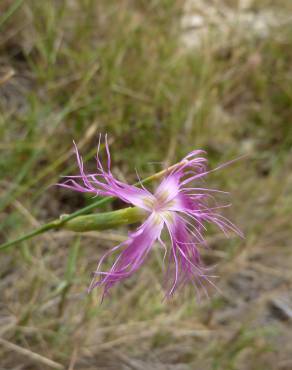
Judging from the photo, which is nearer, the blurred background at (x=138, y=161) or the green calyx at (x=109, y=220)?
the green calyx at (x=109, y=220)

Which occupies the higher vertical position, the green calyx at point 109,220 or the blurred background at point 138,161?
the blurred background at point 138,161

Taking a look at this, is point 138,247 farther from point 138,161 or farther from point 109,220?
point 138,161

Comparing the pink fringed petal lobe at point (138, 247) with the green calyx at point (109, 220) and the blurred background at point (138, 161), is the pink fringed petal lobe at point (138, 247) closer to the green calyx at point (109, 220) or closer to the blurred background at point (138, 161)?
the green calyx at point (109, 220)

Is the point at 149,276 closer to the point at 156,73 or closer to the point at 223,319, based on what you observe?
the point at 223,319

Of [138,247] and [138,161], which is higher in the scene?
[138,161]

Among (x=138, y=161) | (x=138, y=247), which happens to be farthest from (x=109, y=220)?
(x=138, y=161)

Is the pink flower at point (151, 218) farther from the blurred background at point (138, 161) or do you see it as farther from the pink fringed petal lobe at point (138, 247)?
the blurred background at point (138, 161)

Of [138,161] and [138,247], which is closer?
[138,247]

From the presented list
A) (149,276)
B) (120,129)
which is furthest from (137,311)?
(120,129)

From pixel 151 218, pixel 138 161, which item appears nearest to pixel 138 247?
pixel 151 218

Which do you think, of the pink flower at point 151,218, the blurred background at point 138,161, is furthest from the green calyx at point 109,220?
the blurred background at point 138,161
